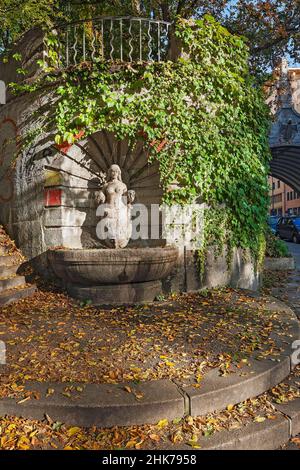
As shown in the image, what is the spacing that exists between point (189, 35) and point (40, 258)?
169 inches

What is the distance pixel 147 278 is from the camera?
15.6 ft

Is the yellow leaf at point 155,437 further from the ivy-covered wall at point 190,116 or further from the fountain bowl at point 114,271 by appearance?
the ivy-covered wall at point 190,116

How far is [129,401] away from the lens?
2.25 metres

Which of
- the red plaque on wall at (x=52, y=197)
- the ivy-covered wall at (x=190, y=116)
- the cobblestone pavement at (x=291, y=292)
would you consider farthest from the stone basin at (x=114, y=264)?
the cobblestone pavement at (x=291, y=292)

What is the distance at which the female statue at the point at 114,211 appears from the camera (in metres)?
5.27

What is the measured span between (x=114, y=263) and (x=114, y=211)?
1.11 m

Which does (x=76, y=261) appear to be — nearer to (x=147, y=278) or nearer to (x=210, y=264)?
(x=147, y=278)

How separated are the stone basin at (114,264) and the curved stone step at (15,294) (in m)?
0.61

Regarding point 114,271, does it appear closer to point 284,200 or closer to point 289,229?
point 289,229

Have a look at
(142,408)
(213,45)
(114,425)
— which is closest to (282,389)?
(142,408)

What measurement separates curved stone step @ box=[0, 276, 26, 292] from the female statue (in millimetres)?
1405

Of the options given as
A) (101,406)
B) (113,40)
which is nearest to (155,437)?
(101,406)

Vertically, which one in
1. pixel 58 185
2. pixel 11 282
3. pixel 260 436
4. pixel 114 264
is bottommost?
pixel 260 436

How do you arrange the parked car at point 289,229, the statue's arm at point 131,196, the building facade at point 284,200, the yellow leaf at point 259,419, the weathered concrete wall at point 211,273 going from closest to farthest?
the yellow leaf at point 259,419
the weathered concrete wall at point 211,273
the statue's arm at point 131,196
the parked car at point 289,229
the building facade at point 284,200
